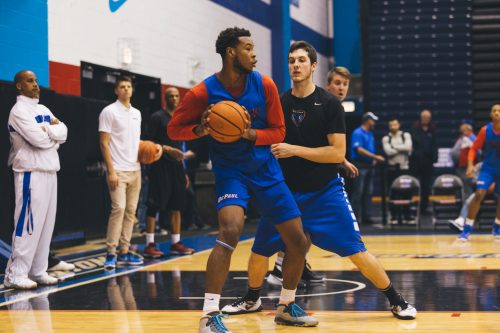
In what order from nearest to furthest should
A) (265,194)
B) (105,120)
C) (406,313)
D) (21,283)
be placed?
(265,194), (406,313), (21,283), (105,120)

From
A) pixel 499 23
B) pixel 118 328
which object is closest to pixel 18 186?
pixel 118 328

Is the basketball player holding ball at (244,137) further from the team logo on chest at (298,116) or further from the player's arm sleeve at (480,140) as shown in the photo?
the player's arm sleeve at (480,140)

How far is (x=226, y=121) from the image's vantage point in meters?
5.06

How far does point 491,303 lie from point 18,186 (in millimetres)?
4091

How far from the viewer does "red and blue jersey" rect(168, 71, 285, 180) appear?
5.34 metres

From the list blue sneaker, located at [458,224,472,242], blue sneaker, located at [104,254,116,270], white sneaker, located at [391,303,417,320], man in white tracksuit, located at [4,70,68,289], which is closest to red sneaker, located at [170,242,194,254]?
blue sneaker, located at [104,254,116,270]

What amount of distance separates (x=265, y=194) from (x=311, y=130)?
0.83 m

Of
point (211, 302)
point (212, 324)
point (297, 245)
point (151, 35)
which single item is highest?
point (151, 35)

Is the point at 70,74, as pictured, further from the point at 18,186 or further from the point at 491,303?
the point at 491,303

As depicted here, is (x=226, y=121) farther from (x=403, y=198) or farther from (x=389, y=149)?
(x=389, y=149)

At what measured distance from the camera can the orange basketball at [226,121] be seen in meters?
5.07

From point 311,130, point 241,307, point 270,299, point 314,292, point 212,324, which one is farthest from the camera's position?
point 314,292

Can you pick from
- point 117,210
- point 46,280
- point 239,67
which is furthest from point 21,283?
point 239,67

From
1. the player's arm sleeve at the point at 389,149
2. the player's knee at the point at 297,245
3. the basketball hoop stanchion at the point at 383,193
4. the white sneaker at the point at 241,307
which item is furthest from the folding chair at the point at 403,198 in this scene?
the player's knee at the point at 297,245
